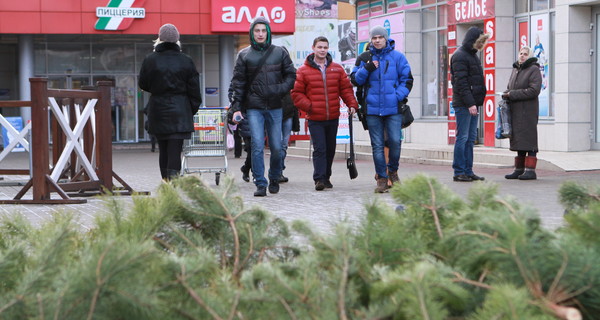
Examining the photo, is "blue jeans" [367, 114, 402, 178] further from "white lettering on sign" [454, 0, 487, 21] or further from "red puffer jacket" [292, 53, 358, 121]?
"white lettering on sign" [454, 0, 487, 21]

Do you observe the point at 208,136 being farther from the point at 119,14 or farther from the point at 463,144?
the point at 119,14

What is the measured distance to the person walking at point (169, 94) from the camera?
1041 centimetres

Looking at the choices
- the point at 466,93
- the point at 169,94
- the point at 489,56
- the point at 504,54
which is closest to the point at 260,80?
the point at 169,94

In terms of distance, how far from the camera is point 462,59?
12609 millimetres

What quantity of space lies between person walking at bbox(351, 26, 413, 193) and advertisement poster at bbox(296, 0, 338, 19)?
23146 mm

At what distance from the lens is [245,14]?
3206 cm

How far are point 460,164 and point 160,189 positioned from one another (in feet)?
35.0

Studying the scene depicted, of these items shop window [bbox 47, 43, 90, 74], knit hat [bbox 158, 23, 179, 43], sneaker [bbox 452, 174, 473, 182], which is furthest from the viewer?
shop window [bbox 47, 43, 90, 74]

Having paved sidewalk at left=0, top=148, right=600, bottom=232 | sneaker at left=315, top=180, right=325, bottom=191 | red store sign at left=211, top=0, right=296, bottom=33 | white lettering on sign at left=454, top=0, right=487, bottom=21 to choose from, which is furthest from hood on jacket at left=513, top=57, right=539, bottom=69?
red store sign at left=211, top=0, right=296, bottom=33

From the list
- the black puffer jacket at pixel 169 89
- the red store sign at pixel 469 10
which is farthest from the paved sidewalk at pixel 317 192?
the red store sign at pixel 469 10

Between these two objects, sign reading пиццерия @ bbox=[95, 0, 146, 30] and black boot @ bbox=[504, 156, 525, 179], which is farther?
sign reading пиццерия @ bbox=[95, 0, 146, 30]

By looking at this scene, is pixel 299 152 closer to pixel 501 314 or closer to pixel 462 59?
pixel 462 59

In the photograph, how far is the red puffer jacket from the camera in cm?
1180

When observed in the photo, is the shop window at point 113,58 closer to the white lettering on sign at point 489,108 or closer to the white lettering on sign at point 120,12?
the white lettering on sign at point 120,12
